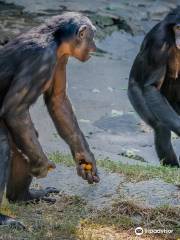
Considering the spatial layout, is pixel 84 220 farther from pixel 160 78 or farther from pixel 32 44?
pixel 160 78

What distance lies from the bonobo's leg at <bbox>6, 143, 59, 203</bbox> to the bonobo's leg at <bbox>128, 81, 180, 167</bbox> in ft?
8.08

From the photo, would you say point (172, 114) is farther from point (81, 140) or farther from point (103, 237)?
point (103, 237)

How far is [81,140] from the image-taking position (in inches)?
232

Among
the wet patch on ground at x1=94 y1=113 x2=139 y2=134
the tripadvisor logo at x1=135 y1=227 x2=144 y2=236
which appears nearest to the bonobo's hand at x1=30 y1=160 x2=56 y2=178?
the tripadvisor logo at x1=135 y1=227 x2=144 y2=236

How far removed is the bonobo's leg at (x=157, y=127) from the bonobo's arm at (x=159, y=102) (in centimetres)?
12

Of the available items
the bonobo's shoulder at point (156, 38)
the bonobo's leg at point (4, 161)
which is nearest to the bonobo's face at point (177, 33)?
the bonobo's shoulder at point (156, 38)

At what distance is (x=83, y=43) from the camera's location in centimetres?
559

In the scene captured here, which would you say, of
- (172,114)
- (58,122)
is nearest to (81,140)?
(58,122)

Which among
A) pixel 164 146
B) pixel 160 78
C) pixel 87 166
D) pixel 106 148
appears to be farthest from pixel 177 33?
pixel 106 148

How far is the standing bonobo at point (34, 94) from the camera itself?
5.16 m

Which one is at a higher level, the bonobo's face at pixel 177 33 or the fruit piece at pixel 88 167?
the bonobo's face at pixel 177 33

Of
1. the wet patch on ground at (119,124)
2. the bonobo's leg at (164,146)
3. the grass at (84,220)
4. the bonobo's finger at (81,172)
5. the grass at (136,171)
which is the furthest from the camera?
the wet patch on ground at (119,124)

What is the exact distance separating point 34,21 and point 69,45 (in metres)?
10.8

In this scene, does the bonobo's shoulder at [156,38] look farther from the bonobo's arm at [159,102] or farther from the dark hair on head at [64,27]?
the dark hair on head at [64,27]
